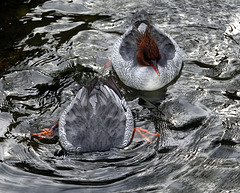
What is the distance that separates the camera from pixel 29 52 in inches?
371

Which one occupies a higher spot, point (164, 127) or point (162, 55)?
point (162, 55)

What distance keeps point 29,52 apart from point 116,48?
1872mm

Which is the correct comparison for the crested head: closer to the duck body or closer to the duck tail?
the duck tail

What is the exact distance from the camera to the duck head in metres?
8.23

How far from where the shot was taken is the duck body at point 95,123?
7012 mm

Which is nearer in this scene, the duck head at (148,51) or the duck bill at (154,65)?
the duck head at (148,51)

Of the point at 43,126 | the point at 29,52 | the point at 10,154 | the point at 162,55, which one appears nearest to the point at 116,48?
the point at 162,55

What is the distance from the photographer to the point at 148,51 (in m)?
8.25

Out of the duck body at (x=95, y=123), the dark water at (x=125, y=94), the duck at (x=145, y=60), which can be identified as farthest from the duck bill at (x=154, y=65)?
the duck body at (x=95, y=123)

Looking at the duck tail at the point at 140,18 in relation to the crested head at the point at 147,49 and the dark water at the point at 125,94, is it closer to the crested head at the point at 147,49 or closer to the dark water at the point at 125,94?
the dark water at the point at 125,94

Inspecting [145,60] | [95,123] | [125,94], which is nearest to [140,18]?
[145,60]

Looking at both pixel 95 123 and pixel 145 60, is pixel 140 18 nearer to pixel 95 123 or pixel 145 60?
pixel 145 60

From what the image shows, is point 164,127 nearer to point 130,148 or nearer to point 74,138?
point 130,148

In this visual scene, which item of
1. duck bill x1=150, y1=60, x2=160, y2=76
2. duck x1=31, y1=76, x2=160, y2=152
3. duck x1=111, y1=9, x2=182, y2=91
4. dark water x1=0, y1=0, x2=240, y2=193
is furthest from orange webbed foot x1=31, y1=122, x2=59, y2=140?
duck bill x1=150, y1=60, x2=160, y2=76
